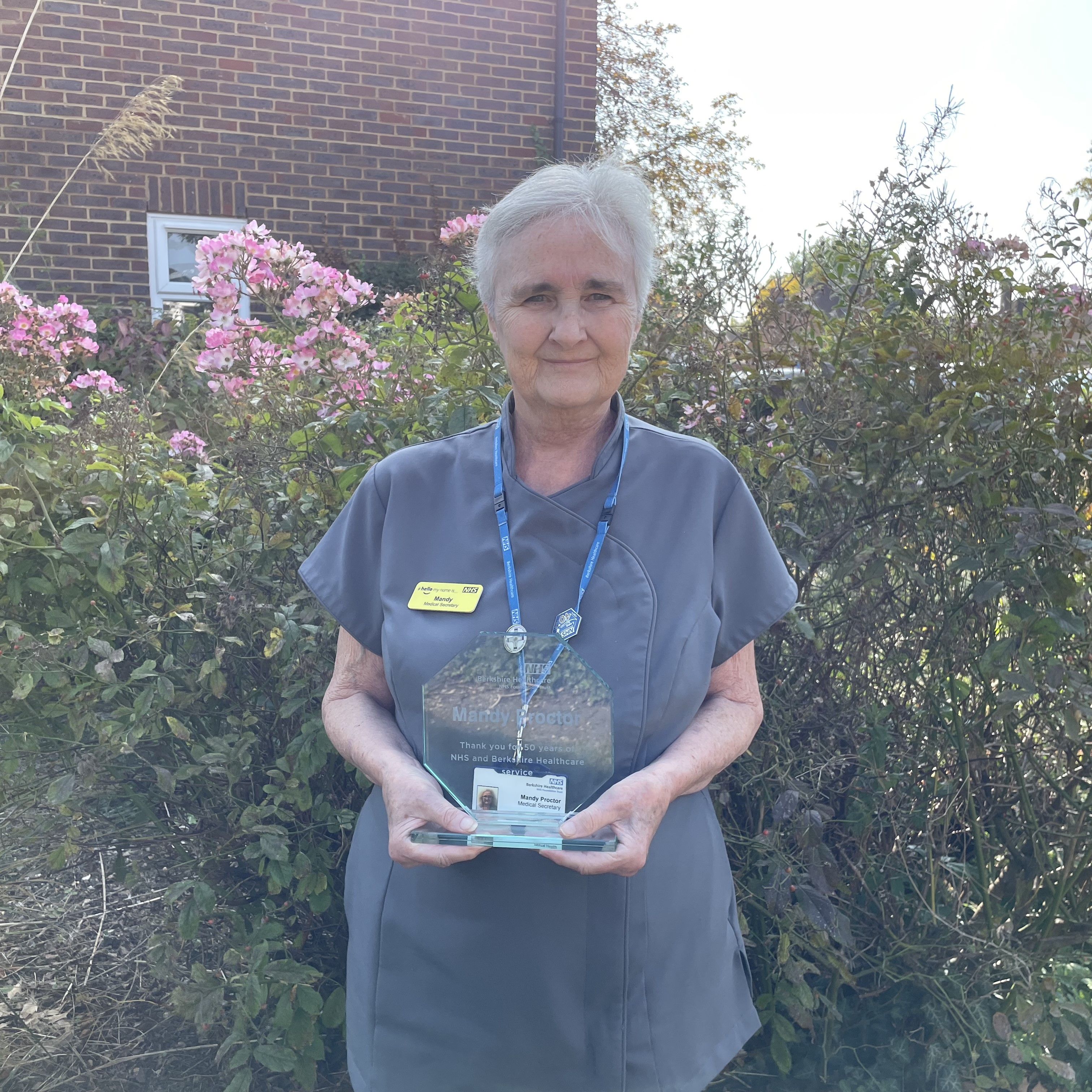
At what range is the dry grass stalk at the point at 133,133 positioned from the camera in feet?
22.3

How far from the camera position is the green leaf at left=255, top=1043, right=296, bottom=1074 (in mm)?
2172

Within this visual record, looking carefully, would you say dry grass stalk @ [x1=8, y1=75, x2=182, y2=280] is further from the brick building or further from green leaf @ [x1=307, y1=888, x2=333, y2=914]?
green leaf @ [x1=307, y1=888, x2=333, y2=914]

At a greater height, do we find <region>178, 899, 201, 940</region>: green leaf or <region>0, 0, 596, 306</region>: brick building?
<region>0, 0, 596, 306</region>: brick building

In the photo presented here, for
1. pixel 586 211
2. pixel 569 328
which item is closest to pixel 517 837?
pixel 569 328

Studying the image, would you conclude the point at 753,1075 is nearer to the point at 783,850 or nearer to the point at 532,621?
the point at 783,850

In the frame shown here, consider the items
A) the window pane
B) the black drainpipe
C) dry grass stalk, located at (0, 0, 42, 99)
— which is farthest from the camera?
the black drainpipe

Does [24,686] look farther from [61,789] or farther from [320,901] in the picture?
[320,901]

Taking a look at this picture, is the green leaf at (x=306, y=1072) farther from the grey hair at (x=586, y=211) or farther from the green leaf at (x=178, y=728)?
the grey hair at (x=586, y=211)

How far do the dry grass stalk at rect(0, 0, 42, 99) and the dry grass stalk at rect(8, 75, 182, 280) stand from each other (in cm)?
68

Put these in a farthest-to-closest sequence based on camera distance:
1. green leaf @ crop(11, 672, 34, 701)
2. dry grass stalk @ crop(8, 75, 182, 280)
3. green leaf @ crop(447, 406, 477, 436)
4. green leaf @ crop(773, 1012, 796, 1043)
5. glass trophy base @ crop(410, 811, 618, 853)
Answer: dry grass stalk @ crop(8, 75, 182, 280), green leaf @ crop(447, 406, 477, 436), green leaf @ crop(773, 1012, 796, 1043), green leaf @ crop(11, 672, 34, 701), glass trophy base @ crop(410, 811, 618, 853)

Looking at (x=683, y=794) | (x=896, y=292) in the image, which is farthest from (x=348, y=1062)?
(x=896, y=292)

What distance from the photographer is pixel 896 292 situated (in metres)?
2.31

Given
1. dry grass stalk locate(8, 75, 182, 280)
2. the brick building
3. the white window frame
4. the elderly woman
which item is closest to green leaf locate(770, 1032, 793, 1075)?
the elderly woman

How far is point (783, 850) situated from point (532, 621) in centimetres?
107
